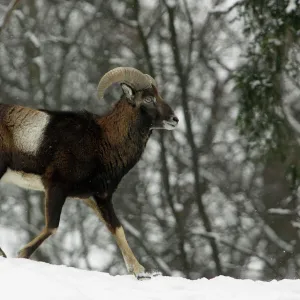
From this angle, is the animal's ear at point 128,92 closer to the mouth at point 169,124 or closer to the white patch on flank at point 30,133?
the mouth at point 169,124

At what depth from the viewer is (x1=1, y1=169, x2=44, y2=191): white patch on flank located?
12172 mm

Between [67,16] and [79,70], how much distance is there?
2.25 m

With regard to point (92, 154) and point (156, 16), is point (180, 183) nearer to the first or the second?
point (156, 16)

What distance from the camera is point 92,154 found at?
12.3 m

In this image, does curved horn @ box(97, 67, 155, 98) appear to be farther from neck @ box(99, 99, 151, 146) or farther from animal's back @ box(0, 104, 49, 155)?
animal's back @ box(0, 104, 49, 155)

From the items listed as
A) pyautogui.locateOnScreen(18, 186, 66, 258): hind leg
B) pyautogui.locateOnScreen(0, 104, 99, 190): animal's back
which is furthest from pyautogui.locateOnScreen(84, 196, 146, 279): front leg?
pyautogui.locateOnScreen(18, 186, 66, 258): hind leg

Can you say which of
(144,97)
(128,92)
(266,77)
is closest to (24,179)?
(128,92)

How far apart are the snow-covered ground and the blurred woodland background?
1754 cm

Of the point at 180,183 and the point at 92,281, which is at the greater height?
the point at 92,281

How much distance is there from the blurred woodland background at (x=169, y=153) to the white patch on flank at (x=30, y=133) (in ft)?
52.0

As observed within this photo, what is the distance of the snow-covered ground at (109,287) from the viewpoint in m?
8.88

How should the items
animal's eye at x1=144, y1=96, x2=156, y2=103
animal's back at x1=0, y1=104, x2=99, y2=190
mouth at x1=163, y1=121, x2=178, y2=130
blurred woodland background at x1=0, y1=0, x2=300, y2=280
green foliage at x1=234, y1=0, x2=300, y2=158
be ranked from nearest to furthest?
animal's back at x1=0, y1=104, x2=99, y2=190, mouth at x1=163, y1=121, x2=178, y2=130, animal's eye at x1=144, y1=96, x2=156, y2=103, green foliage at x1=234, y1=0, x2=300, y2=158, blurred woodland background at x1=0, y1=0, x2=300, y2=280

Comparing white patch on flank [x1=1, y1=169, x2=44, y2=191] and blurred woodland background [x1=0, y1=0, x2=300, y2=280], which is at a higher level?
white patch on flank [x1=1, y1=169, x2=44, y2=191]

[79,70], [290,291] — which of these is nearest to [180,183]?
[79,70]
